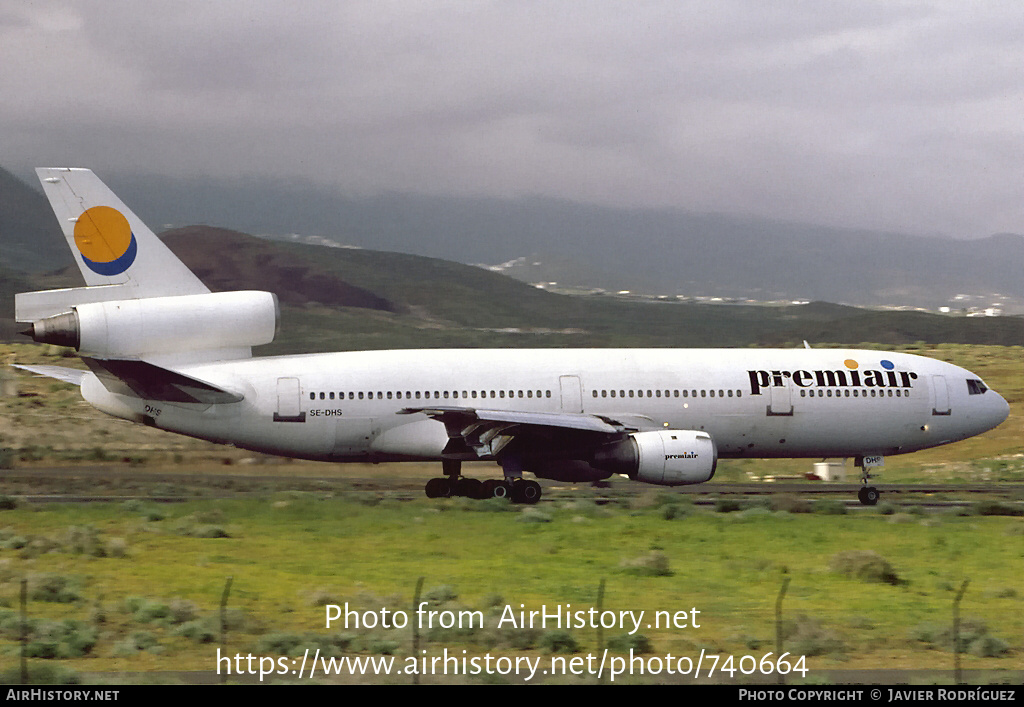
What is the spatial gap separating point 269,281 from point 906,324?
99.0 metres

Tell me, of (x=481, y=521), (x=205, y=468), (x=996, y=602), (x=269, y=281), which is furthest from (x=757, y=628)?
(x=269, y=281)

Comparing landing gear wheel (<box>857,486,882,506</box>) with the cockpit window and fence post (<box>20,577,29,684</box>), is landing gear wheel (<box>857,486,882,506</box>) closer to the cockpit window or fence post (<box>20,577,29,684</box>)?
the cockpit window

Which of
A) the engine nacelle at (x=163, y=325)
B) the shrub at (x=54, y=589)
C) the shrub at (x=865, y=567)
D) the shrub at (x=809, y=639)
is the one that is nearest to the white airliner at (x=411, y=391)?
the engine nacelle at (x=163, y=325)

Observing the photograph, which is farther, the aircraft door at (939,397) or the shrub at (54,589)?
the aircraft door at (939,397)

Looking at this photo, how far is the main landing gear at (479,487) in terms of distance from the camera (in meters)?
32.2

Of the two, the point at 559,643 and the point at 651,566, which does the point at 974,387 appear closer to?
the point at 651,566

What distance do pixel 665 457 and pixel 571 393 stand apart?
365 cm

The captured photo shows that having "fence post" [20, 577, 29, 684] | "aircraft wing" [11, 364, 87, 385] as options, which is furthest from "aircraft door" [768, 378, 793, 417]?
"fence post" [20, 577, 29, 684]

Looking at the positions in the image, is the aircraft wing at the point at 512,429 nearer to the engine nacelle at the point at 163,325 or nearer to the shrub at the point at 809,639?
the engine nacelle at the point at 163,325

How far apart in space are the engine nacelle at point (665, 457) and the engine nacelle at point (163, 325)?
10.2 m

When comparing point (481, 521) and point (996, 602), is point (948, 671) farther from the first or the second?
point (481, 521)

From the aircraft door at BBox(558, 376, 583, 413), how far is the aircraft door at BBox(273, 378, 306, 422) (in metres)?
7.02
